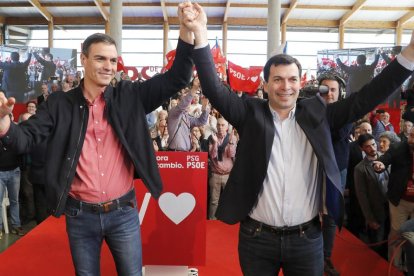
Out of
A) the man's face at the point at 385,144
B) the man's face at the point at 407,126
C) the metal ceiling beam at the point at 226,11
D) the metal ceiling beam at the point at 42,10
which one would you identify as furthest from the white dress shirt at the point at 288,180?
the metal ceiling beam at the point at 42,10

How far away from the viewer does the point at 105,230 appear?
171cm

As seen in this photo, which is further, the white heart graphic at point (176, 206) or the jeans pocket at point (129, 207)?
the white heart graphic at point (176, 206)

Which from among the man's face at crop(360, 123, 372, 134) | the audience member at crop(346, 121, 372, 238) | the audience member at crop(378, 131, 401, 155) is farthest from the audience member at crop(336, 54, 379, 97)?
the audience member at crop(378, 131, 401, 155)

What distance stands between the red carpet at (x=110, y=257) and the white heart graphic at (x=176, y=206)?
67 centimetres

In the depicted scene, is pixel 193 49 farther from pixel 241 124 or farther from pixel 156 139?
pixel 156 139

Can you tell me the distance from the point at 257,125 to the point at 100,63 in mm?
715

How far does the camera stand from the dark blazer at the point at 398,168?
3.46 m

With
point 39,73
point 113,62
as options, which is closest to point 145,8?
point 39,73

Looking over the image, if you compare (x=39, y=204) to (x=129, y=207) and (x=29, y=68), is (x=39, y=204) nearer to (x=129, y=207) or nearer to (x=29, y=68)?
(x=129, y=207)

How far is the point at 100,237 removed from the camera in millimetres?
1748

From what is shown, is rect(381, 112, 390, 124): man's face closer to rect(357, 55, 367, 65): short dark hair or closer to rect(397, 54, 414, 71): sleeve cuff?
rect(397, 54, 414, 71): sleeve cuff

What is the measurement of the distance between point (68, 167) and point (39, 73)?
12.0m

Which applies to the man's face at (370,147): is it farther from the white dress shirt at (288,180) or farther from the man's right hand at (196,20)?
the man's right hand at (196,20)

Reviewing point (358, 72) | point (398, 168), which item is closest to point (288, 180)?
point (398, 168)
